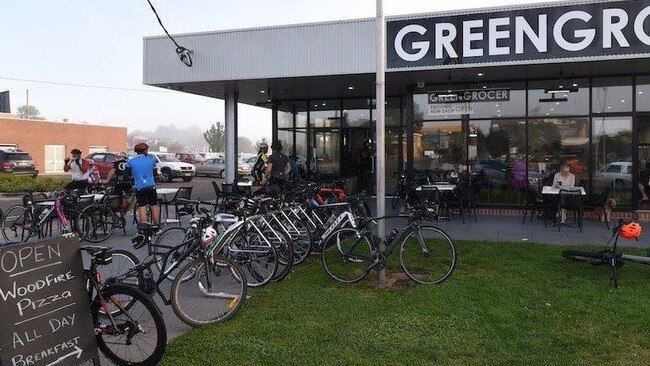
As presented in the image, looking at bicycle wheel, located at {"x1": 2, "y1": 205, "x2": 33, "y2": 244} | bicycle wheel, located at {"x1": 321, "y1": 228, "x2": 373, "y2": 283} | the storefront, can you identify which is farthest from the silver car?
bicycle wheel, located at {"x1": 321, "y1": 228, "x2": 373, "y2": 283}

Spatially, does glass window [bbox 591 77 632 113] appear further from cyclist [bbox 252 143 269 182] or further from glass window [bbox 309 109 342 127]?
cyclist [bbox 252 143 269 182]

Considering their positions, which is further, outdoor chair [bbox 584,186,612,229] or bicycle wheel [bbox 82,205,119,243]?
outdoor chair [bbox 584,186,612,229]

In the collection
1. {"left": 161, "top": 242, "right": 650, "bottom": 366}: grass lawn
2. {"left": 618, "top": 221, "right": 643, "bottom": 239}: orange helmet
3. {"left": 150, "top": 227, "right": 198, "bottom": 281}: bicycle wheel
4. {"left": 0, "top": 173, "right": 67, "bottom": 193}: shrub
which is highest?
{"left": 0, "top": 173, "right": 67, "bottom": 193}: shrub

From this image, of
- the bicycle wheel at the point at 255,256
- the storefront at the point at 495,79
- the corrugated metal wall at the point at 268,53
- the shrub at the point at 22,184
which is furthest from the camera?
the shrub at the point at 22,184

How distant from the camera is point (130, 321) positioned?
411 centimetres

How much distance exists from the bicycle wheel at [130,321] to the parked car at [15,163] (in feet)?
93.7

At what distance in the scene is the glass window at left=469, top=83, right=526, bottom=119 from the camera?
1327 cm

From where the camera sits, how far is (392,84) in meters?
14.6

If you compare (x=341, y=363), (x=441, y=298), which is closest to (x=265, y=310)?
(x=341, y=363)

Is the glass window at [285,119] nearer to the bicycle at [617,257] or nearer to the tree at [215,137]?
the bicycle at [617,257]

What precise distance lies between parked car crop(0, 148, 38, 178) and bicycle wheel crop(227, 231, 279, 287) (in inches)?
1057

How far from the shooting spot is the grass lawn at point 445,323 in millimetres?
4340

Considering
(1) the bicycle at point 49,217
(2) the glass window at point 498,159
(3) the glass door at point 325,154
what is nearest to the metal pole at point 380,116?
(1) the bicycle at point 49,217

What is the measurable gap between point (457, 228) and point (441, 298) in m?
5.22
